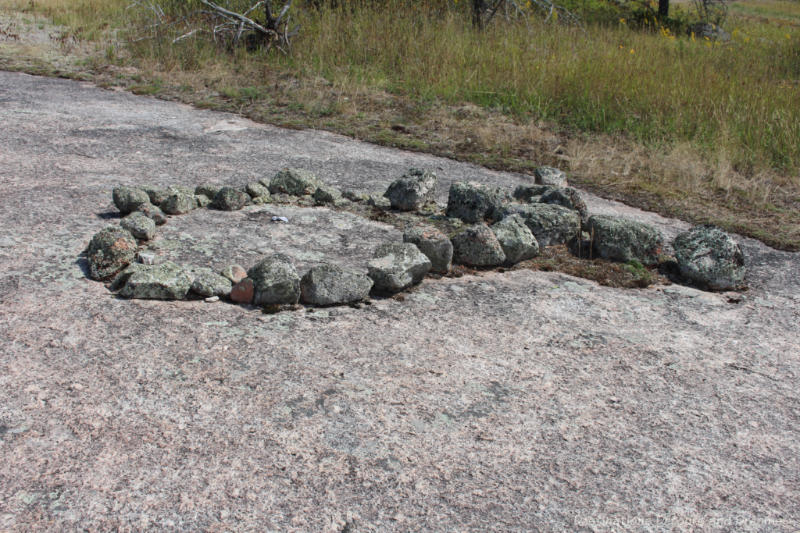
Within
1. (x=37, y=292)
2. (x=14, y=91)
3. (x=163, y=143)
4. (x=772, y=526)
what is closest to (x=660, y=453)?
(x=772, y=526)

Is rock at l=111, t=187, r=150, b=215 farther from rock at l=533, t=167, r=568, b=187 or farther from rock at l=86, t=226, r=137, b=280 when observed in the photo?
rock at l=533, t=167, r=568, b=187

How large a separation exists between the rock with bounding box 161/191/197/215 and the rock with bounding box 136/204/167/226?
4.4 inches

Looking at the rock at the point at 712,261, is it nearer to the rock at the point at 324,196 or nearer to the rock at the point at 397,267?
the rock at the point at 397,267

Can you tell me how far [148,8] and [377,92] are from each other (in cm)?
406

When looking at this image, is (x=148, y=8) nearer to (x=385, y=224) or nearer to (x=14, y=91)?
(x=14, y=91)

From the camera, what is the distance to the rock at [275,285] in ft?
8.87

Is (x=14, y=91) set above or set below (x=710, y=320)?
above

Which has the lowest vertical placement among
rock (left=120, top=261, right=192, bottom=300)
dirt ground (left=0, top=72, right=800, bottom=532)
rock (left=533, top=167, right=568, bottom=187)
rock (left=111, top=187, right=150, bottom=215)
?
dirt ground (left=0, top=72, right=800, bottom=532)

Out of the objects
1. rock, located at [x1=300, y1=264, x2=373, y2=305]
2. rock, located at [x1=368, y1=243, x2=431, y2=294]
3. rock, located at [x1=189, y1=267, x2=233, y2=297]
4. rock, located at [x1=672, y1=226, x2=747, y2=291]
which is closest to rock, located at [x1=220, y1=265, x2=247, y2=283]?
rock, located at [x1=189, y1=267, x2=233, y2=297]

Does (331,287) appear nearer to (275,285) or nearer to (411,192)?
(275,285)

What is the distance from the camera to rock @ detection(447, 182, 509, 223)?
3877 mm

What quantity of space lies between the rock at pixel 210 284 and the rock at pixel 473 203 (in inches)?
62.9

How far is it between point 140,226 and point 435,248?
146cm

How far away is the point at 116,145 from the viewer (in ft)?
16.5
